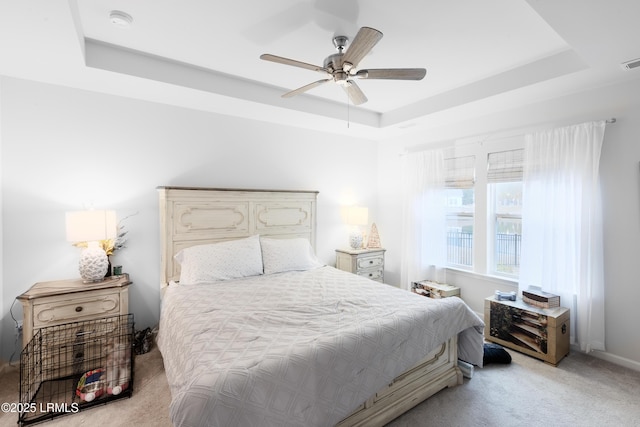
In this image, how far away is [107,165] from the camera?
2.85m

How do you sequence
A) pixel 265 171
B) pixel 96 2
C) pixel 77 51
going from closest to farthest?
pixel 96 2, pixel 77 51, pixel 265 171

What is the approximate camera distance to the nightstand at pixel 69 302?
2.22 metres

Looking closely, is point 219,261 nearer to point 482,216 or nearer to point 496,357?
point 496,357

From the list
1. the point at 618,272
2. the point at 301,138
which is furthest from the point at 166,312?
the point at 618,272

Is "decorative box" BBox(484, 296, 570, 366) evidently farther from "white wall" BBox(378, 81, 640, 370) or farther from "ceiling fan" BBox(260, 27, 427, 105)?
"ceiling fan" BBox(260, 27, 427, 105)

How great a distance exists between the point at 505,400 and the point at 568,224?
67.6 inches

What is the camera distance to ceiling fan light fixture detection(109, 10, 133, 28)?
1946mm

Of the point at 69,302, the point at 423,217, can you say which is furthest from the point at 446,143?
the point at 69,302

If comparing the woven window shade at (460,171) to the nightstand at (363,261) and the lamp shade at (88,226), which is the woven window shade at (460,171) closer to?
the nightstand at (363,261)

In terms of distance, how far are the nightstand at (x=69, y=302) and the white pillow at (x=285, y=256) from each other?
1.28 m

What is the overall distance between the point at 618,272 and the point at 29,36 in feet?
15.6

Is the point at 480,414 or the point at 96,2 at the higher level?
the point at 96,2

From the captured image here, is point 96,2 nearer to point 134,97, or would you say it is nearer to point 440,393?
point 134,97

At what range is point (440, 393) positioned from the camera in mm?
2182
